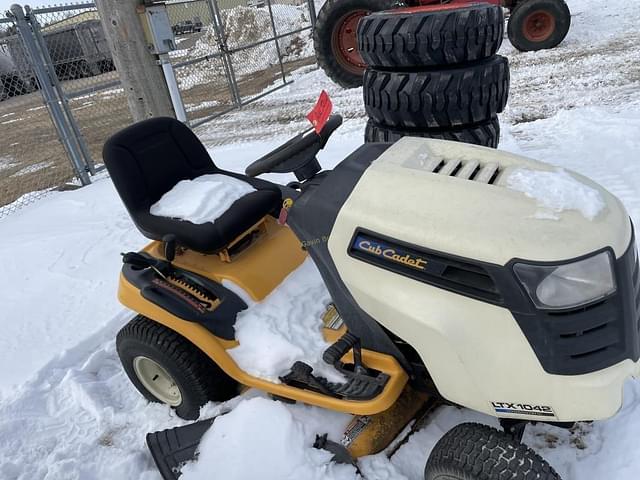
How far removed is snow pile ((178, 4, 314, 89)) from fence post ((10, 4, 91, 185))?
19.5 ft

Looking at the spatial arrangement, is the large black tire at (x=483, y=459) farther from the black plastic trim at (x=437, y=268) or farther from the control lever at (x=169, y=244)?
the control lever at (x=169, y=244)

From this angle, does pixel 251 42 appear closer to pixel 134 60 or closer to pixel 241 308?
pixel 134 60

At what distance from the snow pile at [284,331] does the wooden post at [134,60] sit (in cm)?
203

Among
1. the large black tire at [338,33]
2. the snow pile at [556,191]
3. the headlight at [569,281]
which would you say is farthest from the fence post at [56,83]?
the headlight at [569,281]

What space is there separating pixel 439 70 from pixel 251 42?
12808mm

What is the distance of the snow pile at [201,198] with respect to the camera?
7.75 feet

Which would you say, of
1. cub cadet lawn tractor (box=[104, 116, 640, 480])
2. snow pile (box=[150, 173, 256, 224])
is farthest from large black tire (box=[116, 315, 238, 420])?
snow pile (box=[150, 173, 256, 224])

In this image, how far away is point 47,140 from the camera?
28.4 feet

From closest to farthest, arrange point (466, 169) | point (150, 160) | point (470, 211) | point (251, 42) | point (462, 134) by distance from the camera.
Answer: point (470, 211), point (466, 169), point (150, 160), point (462, 134), point (251, 42)

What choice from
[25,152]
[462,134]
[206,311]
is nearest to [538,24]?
[462,134]

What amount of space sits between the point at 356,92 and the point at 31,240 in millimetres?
4602

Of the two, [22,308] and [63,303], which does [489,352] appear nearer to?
[63,303]

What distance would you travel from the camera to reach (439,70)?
2.87 metres

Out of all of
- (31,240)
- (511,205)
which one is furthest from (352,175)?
(31,240)
